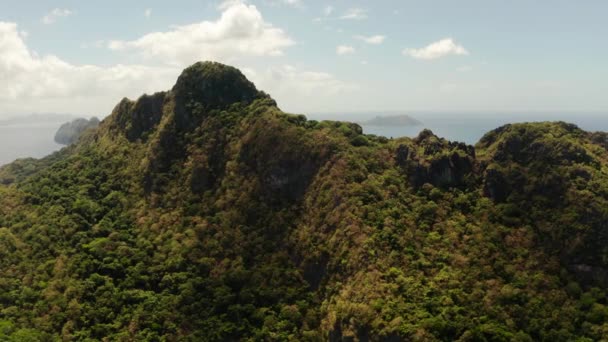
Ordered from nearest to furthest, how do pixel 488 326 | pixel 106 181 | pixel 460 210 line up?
pixel 488 326 → pixel 460 210 → pixel 106 181

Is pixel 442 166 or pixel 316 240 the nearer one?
pixel 316 240

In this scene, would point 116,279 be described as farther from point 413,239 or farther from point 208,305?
point 413,239

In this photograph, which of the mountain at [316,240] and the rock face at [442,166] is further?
the rock face at [442,166]

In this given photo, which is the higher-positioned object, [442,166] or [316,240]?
[442,166]

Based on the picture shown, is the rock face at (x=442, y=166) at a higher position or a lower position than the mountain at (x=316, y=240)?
higher

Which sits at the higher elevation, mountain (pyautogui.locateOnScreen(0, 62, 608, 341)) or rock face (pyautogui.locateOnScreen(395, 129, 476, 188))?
rock face (pyautogui.locateOnScreen(395, 129, 476, 188))

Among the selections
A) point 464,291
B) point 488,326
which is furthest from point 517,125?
point 488,326

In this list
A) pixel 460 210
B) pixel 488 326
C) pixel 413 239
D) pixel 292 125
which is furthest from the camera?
pixel 292 125

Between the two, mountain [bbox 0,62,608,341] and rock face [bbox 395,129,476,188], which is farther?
rock face [bbox 395,129,476,188]
